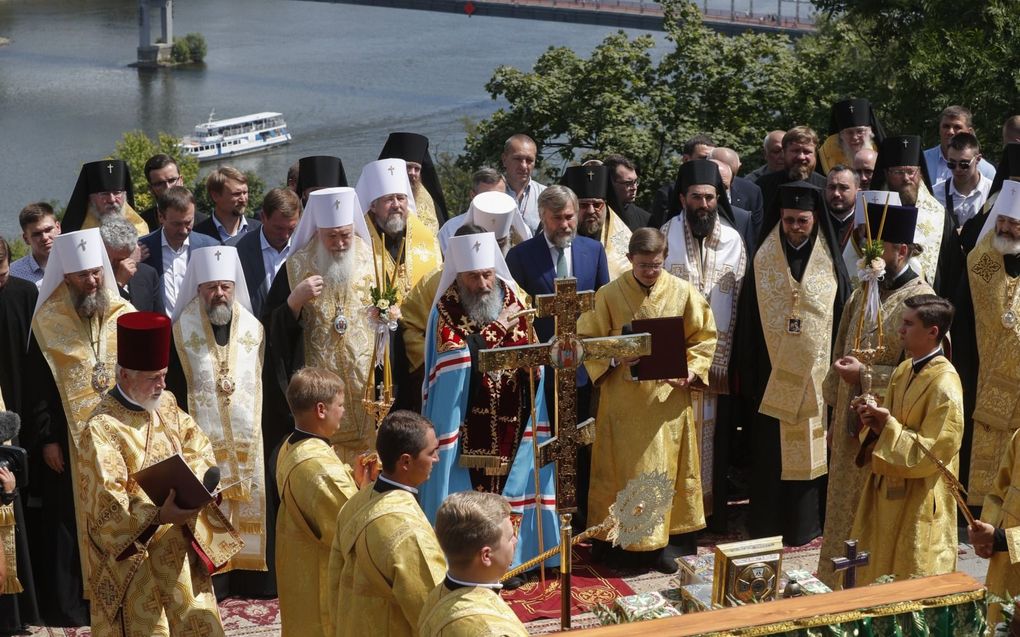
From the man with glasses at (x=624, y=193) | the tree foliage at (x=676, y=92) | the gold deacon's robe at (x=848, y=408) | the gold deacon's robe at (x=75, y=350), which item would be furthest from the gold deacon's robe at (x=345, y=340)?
the tree foliage at (x=676, y=92)

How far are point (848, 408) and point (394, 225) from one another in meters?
2.99

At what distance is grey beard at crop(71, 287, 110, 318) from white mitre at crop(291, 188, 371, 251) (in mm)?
1289

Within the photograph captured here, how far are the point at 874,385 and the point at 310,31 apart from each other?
92.0m

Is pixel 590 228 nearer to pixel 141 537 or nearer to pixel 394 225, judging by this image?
pixel 394 225

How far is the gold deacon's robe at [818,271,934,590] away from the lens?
7.77m

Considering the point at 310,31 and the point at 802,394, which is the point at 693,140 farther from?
the point at 310,31

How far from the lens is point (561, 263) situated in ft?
28.7

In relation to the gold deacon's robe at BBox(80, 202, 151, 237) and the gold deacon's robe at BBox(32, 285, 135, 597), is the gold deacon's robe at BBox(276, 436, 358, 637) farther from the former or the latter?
the gold deacon's robe at BBox(80, 202, 151, 237)

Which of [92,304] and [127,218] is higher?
[127,218]

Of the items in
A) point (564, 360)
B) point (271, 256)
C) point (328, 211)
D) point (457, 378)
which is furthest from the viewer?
point (271, 256)

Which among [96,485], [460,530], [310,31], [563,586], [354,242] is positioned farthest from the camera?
[310,31]

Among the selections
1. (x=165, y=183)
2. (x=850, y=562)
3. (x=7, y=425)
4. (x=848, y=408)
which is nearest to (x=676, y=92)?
(x=165, y=183)

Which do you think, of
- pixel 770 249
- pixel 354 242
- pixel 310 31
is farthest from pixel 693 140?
pixel 310 31

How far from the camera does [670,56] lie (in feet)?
71.3
